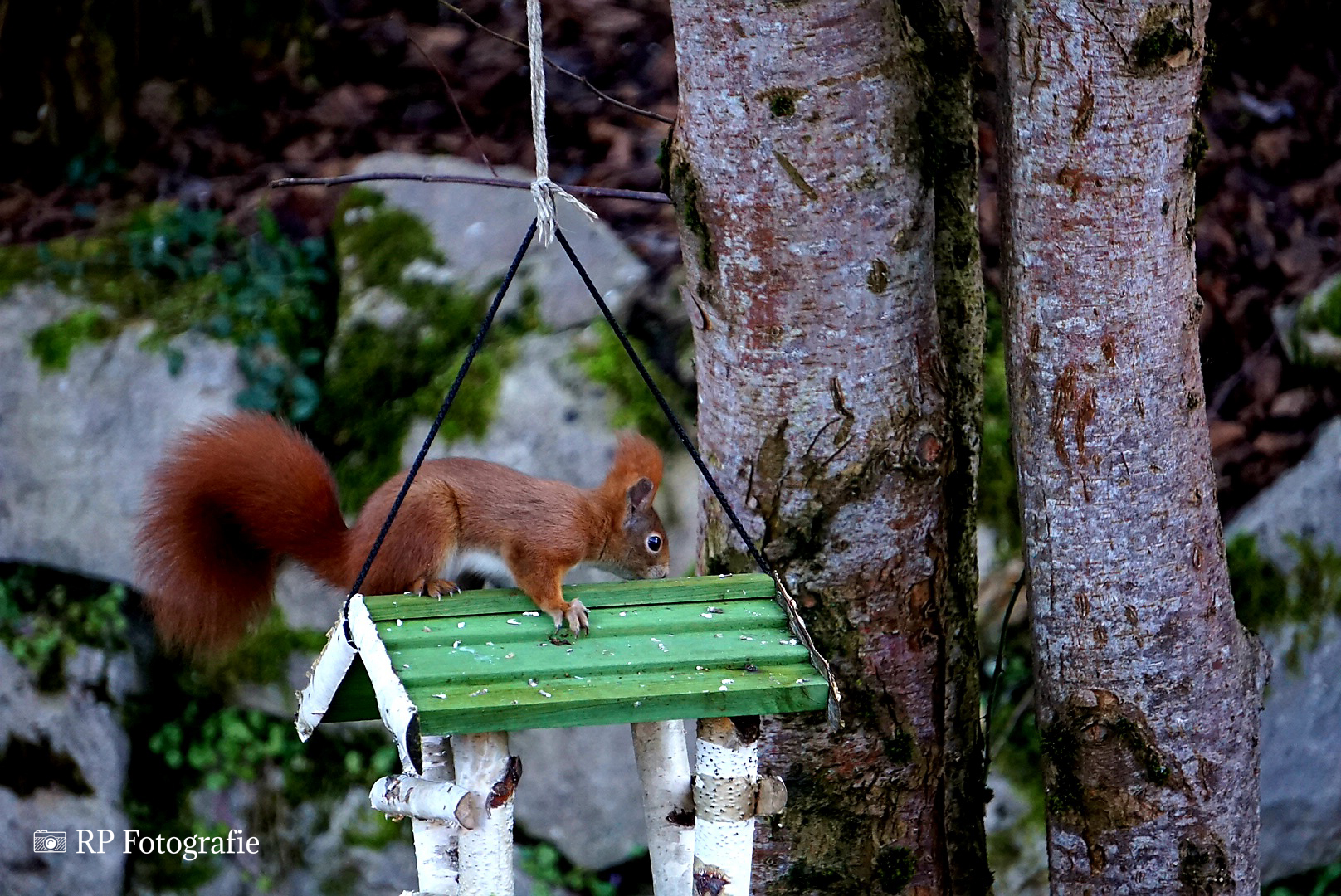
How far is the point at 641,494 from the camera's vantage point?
178cm

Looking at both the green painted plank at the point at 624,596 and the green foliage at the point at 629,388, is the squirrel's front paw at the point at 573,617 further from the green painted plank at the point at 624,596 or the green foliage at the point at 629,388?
the green foliage at the point at 629,388

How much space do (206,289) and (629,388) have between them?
1100 mm

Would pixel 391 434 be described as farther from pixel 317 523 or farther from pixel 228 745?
pixel 317 523

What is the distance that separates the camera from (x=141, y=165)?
→ 3658mm

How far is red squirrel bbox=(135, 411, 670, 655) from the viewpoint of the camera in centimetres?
174

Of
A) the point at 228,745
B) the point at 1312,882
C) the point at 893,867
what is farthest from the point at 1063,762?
the point at 228,745

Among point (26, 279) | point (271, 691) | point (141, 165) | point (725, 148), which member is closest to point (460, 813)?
point (725, 148)

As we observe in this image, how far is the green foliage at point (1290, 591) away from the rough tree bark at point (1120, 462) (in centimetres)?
108

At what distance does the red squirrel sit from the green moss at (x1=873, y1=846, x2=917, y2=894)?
495mm

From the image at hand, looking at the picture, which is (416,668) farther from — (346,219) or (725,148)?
(346,219)

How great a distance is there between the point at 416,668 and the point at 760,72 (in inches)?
30.9

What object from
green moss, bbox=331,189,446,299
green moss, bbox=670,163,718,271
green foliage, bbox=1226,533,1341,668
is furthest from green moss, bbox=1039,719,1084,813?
green moss, bbox=331,189,446,299

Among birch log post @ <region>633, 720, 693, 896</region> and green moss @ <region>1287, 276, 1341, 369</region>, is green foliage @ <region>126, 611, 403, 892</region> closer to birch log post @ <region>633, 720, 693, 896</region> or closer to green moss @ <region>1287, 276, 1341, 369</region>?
birch log post @ <region>633, 720, 693, 896</region>

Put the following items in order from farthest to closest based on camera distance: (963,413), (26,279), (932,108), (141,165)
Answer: (141,165) < (26,279) < (963,413) < (932,108)
